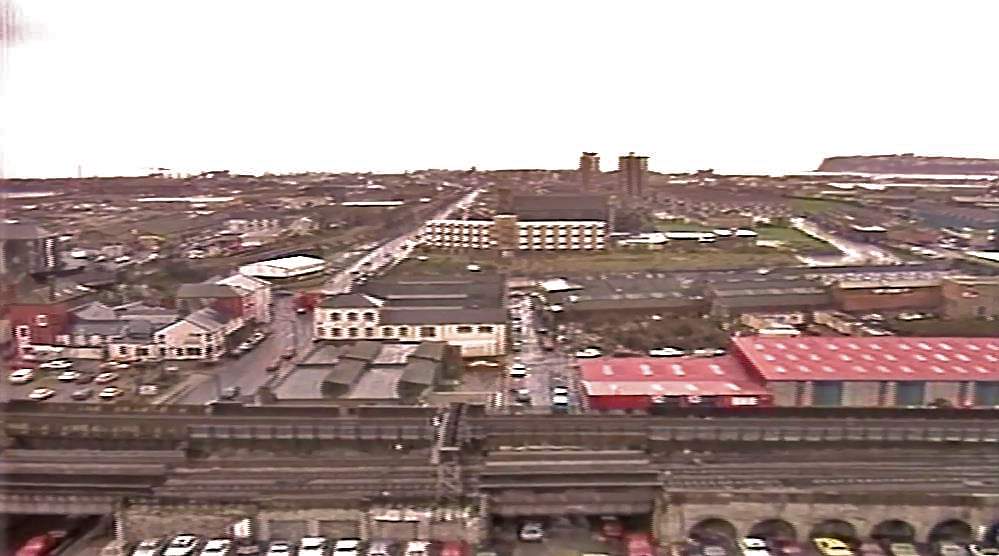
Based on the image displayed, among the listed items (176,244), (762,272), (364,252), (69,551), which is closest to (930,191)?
(762,272)

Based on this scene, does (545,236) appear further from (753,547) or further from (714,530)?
(753,547)

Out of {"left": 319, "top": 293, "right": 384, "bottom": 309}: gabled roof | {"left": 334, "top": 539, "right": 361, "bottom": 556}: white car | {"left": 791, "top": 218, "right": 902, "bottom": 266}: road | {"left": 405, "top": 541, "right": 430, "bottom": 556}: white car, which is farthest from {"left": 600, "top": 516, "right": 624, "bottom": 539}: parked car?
{"left": 791, "top": 218, "right": 902, "bottom": 266}: road

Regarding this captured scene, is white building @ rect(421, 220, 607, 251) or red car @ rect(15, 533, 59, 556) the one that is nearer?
red car @ rect(15, 533, 59, 556)

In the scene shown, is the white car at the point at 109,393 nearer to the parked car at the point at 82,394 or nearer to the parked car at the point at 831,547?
the parked car at the point at 82,394

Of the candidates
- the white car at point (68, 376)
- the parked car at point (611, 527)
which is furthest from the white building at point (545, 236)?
the parked car at point (611, 527)

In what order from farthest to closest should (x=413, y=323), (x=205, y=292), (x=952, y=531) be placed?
1. (x=205, y=292)
2. (x=413, y=323)
3. (x=952, y=531)

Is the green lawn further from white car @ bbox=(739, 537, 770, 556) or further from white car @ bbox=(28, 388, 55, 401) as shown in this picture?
white car @ bbox=(28, 388, 55, 401)

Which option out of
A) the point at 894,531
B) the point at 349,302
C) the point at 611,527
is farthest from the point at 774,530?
the point at 349,302
